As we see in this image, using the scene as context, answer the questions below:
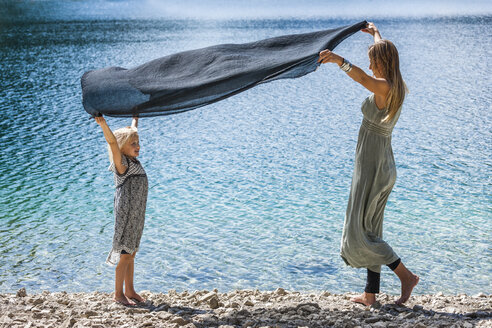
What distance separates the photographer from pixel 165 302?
5.45m

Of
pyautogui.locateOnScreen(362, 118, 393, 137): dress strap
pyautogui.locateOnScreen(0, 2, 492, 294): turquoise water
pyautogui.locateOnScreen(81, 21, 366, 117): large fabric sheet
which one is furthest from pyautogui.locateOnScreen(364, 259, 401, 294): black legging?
pyautogui.locateOnScreen(0, 2, 492, 294): turquoise water

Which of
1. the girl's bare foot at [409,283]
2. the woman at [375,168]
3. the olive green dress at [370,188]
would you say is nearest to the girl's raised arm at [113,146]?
the woman at [375,168]

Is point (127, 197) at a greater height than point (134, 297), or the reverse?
point (127, 197)

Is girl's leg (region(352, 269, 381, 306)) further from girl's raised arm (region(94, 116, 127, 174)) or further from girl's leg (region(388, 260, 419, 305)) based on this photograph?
girl's raised arm (region(94, 116, 127, 174))

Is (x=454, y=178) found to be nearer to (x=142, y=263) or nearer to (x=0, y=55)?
(x=142, y=263)

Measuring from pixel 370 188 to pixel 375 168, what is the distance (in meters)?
0.17

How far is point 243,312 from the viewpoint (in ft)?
16.1

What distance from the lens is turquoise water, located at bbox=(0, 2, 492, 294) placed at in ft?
25.0

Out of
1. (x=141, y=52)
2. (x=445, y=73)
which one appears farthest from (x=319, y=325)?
(x=141, y=52)

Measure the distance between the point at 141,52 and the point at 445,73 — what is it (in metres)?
14.3

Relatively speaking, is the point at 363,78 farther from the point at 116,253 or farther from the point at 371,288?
the point at 116,253

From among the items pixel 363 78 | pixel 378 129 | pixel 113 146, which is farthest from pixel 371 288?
pixel 113 146

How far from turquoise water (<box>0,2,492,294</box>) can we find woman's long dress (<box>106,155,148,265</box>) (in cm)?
244

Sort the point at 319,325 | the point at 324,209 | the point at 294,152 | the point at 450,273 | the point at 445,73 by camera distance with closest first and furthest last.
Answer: the point at 319,325 → the point at 450,273 → the point at 324,209 → the point at 294,152 → the point at 445,73
